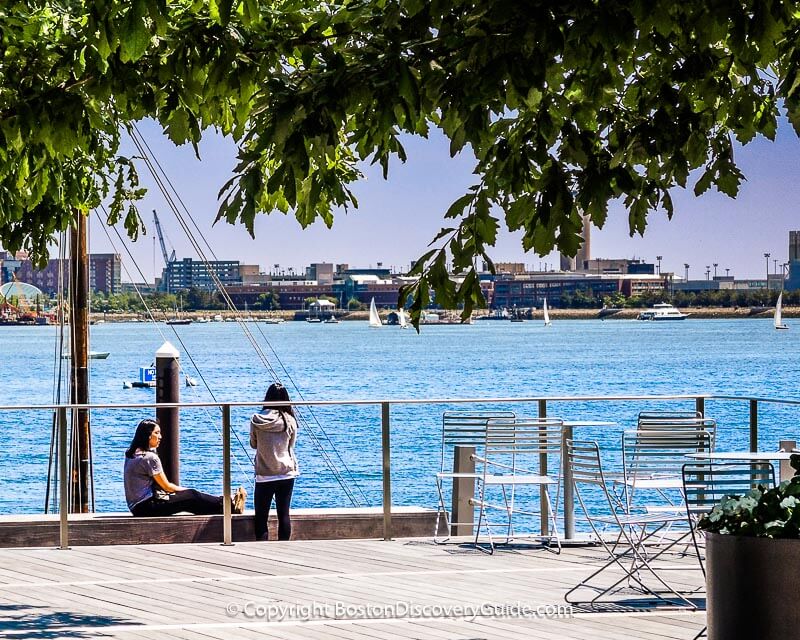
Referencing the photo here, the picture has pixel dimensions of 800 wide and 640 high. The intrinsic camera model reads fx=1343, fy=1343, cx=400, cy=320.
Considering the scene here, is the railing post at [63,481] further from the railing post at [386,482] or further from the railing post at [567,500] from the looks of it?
the railing post at [567,500]

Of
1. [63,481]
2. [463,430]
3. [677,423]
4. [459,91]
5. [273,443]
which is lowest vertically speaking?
[63,481]

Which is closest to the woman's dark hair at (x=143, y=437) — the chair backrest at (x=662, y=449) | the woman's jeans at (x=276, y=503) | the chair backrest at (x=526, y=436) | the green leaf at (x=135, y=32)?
the woman's jeans at (x=276, y=503)

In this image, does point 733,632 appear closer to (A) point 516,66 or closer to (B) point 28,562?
(A) point 516,66

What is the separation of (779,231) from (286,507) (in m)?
93.7

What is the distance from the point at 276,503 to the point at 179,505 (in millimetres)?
1335

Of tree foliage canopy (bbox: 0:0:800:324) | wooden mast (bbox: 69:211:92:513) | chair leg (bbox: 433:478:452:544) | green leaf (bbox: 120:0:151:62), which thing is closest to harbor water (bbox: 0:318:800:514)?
wooden mast (bbox: 69:211:92:513)

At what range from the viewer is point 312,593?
26.9ft

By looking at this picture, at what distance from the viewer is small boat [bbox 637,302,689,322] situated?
143000mm

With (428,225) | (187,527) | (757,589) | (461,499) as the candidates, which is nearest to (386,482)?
(461,499)

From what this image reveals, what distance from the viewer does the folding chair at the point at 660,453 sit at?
8.79 m

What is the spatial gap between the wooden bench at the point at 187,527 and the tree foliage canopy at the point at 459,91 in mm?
4888

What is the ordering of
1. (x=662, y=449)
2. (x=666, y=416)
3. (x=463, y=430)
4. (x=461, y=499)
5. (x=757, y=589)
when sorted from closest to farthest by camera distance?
(x=757, y=589) → (x=662, y=449) → (x=666, y=416) → (x=461, y=499) → (x=463, y=430)

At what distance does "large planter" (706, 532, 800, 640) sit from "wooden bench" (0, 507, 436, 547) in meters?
6.02

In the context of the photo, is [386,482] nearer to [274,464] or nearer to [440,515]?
[440,515]
